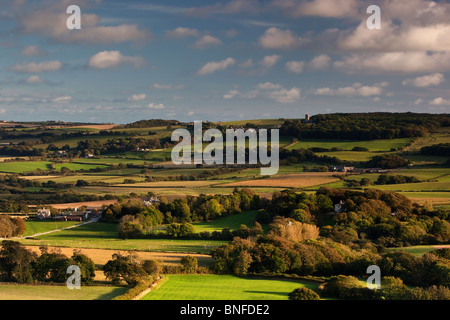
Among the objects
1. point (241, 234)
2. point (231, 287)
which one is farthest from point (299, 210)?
point (231, 287)

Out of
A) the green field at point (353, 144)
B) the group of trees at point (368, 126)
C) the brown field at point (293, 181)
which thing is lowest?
the brown field at point (293, 181)

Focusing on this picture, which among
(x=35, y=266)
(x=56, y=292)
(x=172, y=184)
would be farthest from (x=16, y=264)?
(x=172, y=184)

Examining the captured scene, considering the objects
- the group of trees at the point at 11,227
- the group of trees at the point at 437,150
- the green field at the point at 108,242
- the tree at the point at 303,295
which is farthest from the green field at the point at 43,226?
the group of trees at the point at 437,150

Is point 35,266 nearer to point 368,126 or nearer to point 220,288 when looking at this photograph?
point 220,288

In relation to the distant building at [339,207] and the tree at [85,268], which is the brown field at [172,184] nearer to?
the distant building at [339,207]

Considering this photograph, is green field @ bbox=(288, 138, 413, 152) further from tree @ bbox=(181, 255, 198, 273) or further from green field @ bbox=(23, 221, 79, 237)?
tree @ bbox=(181, 255, 198, 273)

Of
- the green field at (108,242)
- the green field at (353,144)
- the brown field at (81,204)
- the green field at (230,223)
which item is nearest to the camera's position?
the green field at (108,242)

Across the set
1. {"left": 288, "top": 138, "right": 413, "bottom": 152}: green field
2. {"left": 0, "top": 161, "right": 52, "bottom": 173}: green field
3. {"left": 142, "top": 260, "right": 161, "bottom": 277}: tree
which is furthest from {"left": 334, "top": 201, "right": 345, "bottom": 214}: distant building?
{"left": 0, "top": 161, "right": 52, "bottom": 173}: green field
